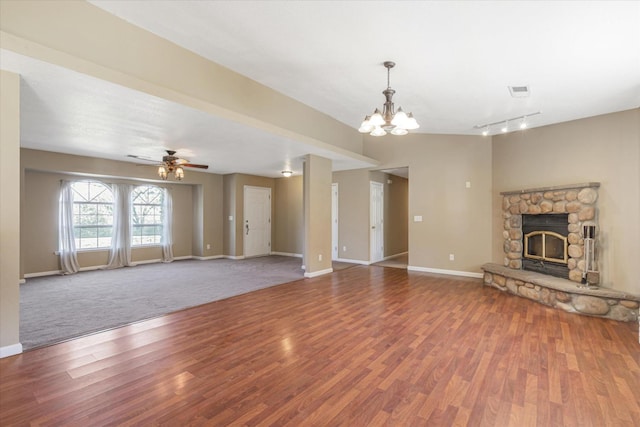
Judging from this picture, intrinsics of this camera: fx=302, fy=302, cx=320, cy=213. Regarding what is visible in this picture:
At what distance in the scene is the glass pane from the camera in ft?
16.6

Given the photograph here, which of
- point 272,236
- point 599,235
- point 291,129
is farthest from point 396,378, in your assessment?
point 272,236

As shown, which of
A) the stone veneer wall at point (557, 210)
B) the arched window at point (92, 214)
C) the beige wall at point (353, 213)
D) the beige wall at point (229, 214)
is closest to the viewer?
the stone veneer wall at point (557, 210)

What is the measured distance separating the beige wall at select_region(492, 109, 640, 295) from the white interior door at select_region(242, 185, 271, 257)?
6.87m

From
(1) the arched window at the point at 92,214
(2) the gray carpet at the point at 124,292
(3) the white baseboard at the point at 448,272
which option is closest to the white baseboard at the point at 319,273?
(2) the gray carpet at the point at 124,292

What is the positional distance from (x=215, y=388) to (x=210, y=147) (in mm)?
4216

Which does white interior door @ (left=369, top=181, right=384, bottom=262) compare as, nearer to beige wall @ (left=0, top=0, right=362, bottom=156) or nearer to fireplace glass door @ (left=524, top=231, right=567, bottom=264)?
fireplace glass door @ (left=524, top=231, right=567, bottom=264)

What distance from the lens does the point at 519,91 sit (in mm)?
3922

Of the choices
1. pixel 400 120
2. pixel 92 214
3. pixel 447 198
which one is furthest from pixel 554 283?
pixel 92 214

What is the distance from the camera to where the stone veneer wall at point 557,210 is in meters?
4.39

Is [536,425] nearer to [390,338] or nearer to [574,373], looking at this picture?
[574,373]

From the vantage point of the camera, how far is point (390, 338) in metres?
3.11

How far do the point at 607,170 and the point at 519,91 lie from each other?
6.47 ft

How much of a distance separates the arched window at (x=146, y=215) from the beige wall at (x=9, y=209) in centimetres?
532

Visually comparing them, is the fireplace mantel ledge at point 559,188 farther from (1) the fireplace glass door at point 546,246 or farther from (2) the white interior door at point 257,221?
(2) the white interior door at point 257,221
